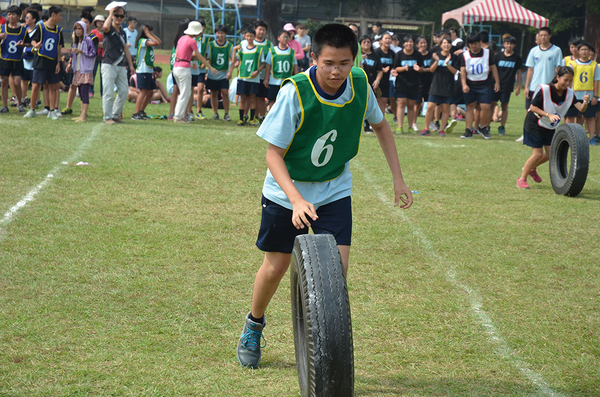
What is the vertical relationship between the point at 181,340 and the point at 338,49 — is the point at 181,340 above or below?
below

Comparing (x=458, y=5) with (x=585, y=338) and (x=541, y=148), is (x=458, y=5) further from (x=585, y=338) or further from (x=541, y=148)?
(x=585, y=338)

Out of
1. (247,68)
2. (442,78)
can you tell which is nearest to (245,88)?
(247,68)

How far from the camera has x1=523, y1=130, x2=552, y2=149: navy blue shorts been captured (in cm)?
948

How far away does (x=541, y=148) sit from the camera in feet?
31.1

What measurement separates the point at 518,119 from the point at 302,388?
1798 cm

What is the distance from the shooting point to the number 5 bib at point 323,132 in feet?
11.4

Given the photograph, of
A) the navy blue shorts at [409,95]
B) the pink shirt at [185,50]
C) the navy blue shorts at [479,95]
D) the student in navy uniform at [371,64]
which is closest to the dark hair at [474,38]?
the navy blue shorts at [479,95]

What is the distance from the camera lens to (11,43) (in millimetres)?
14539

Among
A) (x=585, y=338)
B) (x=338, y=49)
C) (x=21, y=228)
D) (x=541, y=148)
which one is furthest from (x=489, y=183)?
(x=338, y=49)

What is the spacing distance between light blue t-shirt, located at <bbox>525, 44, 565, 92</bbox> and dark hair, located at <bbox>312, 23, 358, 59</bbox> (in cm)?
1216

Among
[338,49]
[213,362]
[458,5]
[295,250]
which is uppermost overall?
[458,5]

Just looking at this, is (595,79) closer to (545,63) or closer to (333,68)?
(545,63)

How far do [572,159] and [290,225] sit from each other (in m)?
6.42

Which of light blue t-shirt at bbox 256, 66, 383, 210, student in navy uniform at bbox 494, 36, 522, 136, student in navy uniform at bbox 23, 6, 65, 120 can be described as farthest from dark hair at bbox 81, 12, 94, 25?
light blue t-shirt at bbox 256, 66, 383, 210
